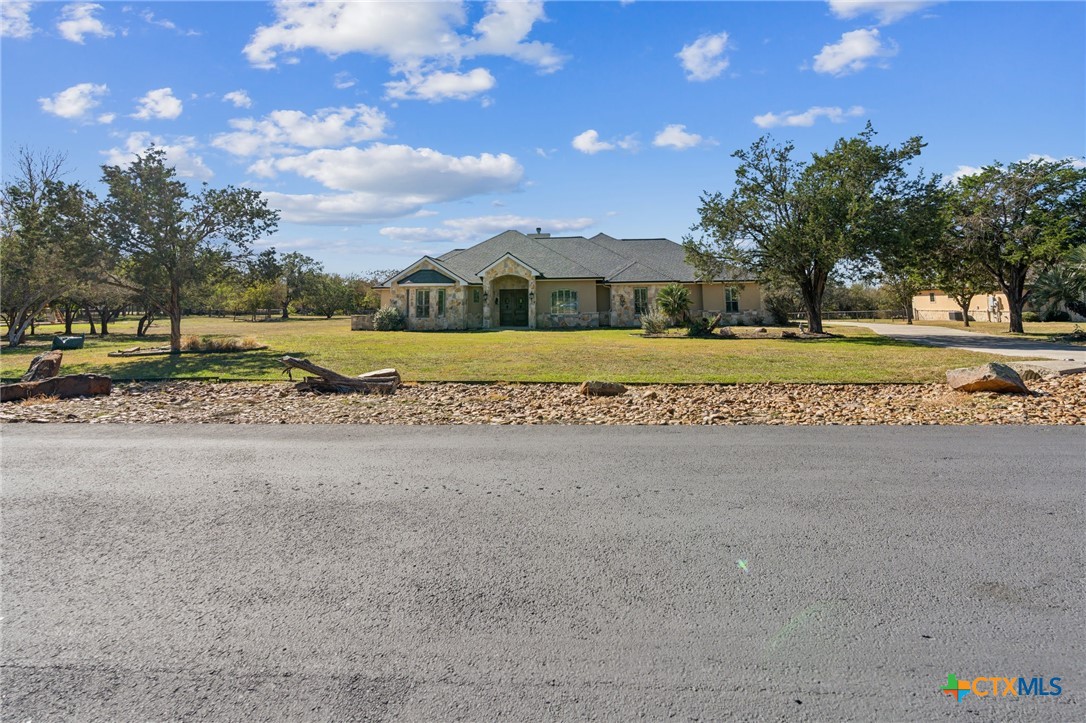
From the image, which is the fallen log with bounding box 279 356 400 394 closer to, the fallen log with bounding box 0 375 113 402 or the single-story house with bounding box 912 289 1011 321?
the fallen log with bounding box 0 375 113 402

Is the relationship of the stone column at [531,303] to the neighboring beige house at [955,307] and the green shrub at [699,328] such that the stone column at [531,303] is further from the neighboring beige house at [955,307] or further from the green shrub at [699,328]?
the neighboring beige house at [955,307]

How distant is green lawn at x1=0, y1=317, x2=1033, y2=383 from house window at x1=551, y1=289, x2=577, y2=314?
13006 millimetres

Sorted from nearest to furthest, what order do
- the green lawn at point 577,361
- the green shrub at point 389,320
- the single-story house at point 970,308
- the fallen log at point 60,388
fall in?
1. the fallen log at point 60,388
2. the green lawn at point 577,361
3. the green shrub at point 389,320
4. the single-story house at point 970,308

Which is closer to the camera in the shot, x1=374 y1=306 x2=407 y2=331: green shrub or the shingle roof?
x1=374 y1=306 x2=407 y2=331: green shrub

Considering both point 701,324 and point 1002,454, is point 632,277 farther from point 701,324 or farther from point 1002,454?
point 1002,454

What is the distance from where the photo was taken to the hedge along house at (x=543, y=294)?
118 ft

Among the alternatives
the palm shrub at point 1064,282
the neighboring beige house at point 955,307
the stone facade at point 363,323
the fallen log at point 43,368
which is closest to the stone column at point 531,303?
the stone facade at point 363,323

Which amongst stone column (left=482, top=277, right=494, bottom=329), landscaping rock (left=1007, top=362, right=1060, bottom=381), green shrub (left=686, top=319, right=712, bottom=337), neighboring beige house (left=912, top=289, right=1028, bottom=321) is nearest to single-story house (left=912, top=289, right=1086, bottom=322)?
neighboring beige house (left=912, top=289, right=1028, bottom=321)

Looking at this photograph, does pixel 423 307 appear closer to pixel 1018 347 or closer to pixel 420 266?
pixel 420 266

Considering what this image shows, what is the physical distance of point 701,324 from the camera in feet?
91.7

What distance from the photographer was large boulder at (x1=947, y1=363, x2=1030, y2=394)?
35.8 ft

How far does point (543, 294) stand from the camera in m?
37.0

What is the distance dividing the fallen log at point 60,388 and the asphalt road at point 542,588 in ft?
20.4

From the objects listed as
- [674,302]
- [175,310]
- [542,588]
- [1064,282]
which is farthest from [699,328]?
[542,588]
